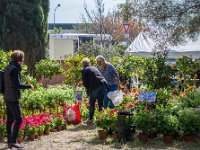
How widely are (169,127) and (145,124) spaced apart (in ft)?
1.52

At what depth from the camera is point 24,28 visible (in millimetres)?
18875

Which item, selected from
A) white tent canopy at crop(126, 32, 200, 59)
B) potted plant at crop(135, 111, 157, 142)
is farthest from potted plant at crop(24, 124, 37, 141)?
white tent canopy at crop(126, 32, 200, 59)

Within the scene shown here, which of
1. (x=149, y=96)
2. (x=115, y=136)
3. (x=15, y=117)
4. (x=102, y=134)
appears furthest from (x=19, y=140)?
(x=149, y=96)

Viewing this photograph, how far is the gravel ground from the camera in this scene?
7977mm

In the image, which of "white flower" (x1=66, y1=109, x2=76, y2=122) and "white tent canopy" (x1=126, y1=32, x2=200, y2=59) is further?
"white tent canopy" (x1=126, y1=32, x2=200, y2=59)

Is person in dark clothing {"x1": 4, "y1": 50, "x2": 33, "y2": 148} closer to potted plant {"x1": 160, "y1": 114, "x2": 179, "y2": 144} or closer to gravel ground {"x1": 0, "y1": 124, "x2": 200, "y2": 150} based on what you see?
gravel ground {"x1": 0, "y1": 124, "x2": 200, "y2": 150}

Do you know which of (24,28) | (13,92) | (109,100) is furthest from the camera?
(24,28)

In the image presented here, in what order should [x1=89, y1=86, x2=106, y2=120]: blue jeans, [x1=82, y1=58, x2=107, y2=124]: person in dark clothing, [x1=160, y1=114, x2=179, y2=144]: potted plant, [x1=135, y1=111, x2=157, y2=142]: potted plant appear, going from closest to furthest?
[x1=160, y1=114, x2=179, y2=144]: potted plant, [x1=135, y1=111, x2=157, y2=142]: potted plant, [x1=82, y1=58, x2=107, y2=124]: person in dark clothing, [x1=89, y1=86, x2=106, y2=120]: blue jeans

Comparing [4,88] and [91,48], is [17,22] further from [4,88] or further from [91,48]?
[4,88]

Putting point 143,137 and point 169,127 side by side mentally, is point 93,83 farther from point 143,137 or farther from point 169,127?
point 169,127

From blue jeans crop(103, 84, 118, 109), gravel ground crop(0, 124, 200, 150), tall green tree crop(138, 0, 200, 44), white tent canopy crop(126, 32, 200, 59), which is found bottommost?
gravel ground crop(0, 124, 200, 150)

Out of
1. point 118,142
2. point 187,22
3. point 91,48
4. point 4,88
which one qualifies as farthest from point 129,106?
point 91,48

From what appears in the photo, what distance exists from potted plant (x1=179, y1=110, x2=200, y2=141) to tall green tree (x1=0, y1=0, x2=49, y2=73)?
11613 millimetres

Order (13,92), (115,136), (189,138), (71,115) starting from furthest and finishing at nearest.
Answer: (71,115)
(115,136)
(189,138)
(13,92)
